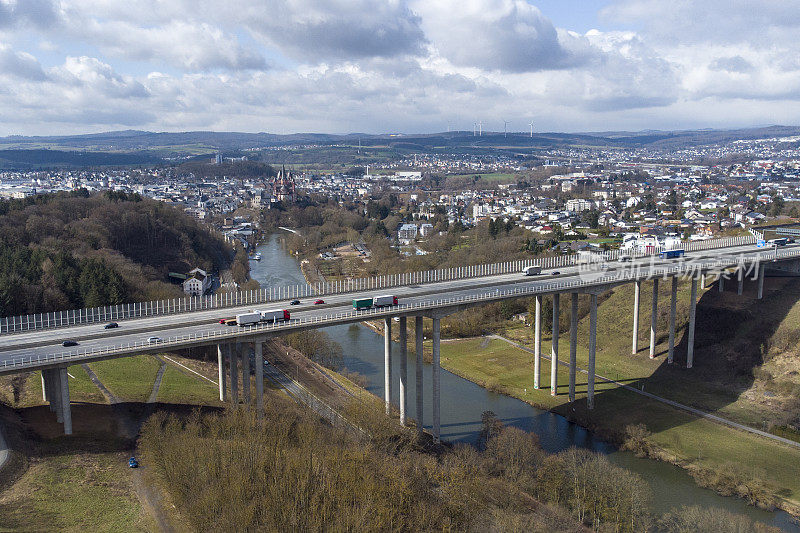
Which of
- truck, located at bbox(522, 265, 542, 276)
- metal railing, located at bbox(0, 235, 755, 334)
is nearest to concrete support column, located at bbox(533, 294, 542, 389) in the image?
truck, located at bbox(522, 265, 542, 276)

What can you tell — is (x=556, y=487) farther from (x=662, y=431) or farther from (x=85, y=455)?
(x=85, y=455)

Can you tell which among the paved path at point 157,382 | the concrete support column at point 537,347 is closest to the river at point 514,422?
the concrete support column at point 537,347

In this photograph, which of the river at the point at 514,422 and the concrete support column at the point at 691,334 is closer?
the river at the point at 514,422

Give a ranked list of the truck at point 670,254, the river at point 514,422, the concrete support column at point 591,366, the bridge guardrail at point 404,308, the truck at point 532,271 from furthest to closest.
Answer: the truck at point 670,254 → the truck at point 532,271 → the concrete support column at point 591,366 → the river at point 514,422 → the bridge guardrail at point 404,308

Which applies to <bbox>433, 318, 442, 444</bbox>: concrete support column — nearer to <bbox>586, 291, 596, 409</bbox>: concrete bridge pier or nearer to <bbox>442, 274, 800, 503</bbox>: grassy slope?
<bbox>442, 274, 800, 503</bbox>: grassy slope

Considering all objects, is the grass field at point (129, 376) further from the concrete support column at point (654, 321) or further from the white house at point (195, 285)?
the concrete support column at point (654, 321)

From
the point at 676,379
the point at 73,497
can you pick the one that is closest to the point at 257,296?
the point at 73,497

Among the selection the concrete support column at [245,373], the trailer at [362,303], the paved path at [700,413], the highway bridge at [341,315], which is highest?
the trailer at [362,303]
